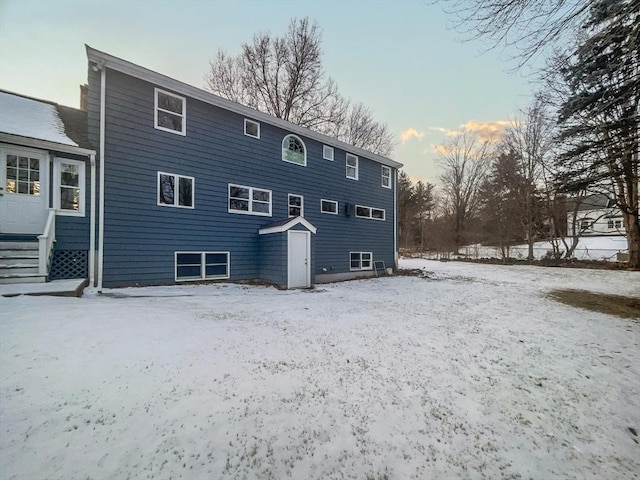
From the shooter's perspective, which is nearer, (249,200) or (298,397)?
(298,397)

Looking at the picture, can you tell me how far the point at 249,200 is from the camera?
10453 millimetres

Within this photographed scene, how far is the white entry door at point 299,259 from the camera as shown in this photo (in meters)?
9.91

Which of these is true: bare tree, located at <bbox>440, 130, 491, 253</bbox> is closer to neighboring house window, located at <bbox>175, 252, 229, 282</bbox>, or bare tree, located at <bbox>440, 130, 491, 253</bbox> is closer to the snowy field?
neighboring house window, located at <bbox>175, 252, 229, 282</bbox>

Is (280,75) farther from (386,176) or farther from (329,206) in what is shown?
(329,206)

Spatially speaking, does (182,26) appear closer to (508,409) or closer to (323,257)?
(323,257)

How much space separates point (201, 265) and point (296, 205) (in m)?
4.44

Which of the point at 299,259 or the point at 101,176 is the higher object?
the point at 101,176

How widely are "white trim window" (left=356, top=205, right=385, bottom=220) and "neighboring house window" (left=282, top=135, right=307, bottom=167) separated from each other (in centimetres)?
383

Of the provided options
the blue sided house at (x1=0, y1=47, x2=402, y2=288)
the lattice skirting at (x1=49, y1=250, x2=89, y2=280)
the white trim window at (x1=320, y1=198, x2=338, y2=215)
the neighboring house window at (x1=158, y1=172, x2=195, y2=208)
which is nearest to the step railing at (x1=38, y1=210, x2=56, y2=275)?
the blue sided house at (x1=0, y1=47, x2=402, y2=288)

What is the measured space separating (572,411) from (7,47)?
11529 millimetres

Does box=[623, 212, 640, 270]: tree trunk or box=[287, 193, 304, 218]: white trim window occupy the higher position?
box=[287, 193, 304, 218]: white trim window

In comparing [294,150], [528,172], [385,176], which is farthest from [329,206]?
[528,172]

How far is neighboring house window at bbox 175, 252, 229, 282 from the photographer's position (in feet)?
29.1

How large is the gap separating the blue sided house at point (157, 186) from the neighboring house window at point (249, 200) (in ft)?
0.12
